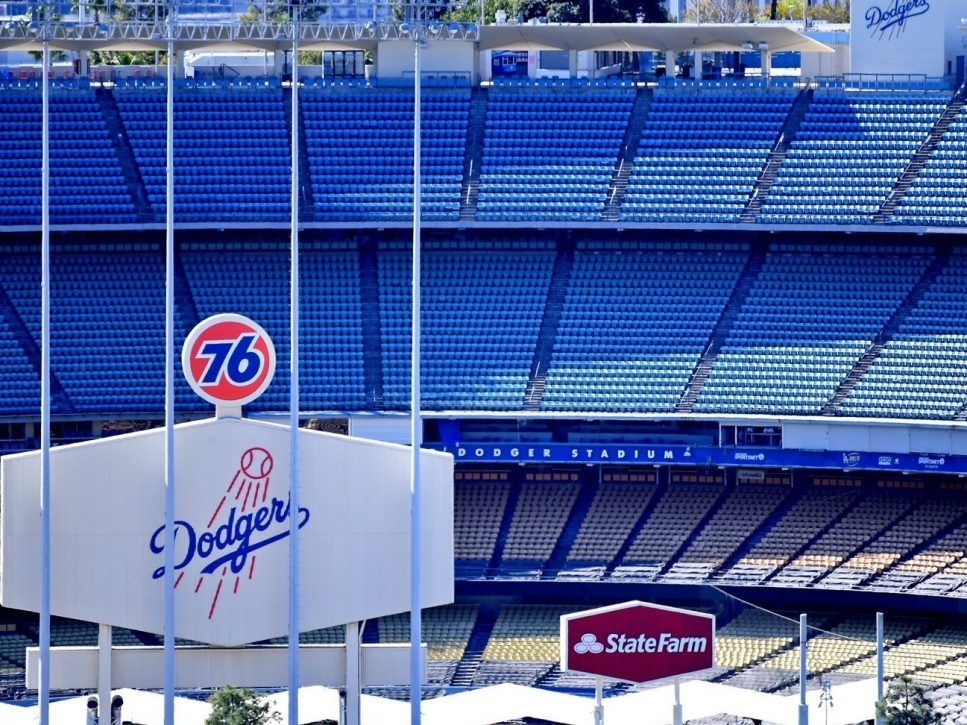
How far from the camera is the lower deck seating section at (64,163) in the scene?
5491 cm

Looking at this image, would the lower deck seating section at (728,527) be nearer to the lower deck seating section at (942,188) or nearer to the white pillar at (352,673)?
the lower deck seating section at (942,188)

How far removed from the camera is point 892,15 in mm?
57406

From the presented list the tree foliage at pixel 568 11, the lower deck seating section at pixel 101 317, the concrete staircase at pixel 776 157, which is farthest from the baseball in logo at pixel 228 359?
the tree foliage at pixel 568 11

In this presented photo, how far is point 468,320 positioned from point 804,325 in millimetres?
8791

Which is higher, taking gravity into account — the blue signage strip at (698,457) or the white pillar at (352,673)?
the blue signage strip at (698,457)

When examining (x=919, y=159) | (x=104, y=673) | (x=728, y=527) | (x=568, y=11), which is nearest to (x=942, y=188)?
(x=919, y=159)

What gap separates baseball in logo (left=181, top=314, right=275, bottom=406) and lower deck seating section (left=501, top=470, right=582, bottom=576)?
55.9ft

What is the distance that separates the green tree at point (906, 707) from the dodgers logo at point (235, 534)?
39.7ft

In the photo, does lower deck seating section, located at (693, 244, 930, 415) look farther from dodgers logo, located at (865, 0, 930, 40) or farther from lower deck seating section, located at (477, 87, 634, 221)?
dodgers logo, located at (865, 0, 930, 40)

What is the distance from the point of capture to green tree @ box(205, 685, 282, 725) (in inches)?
1430

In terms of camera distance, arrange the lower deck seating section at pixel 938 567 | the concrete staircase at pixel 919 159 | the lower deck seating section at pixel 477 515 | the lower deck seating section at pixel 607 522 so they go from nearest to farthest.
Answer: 1. the lower deck seating section at pixel 938 567
2. the lower deck seating section at pixel 607 522
3. the lower deck seating section at pixel 477 515
4. the concrete staircase at pixel 919 159

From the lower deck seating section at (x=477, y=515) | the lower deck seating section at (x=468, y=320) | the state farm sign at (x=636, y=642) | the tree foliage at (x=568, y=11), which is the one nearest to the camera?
the state farm sign at (x=636, y=642)

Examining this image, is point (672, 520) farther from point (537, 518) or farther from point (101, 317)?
point (101, 317)

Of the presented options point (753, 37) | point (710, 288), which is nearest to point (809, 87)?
point (753, 37)
